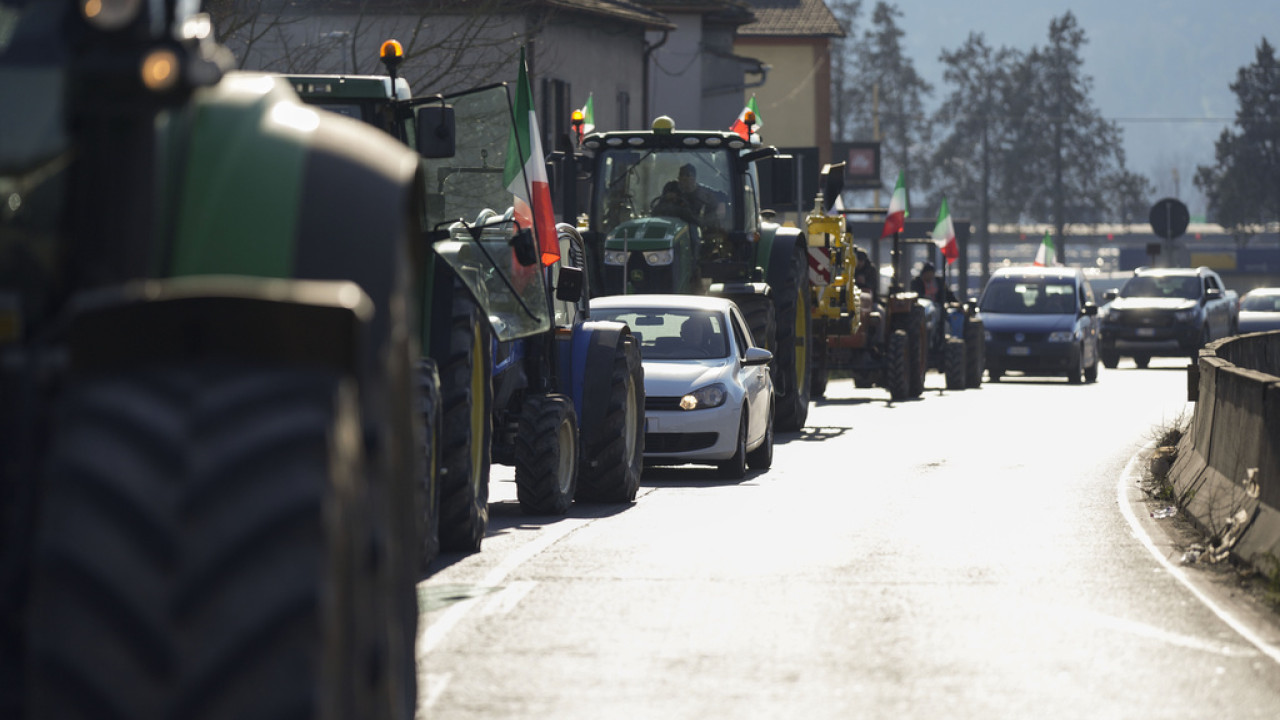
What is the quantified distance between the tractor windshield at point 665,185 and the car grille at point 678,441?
5.81 metres

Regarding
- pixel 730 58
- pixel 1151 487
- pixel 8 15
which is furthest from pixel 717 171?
pixel 730 58

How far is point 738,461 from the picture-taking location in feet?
57.1

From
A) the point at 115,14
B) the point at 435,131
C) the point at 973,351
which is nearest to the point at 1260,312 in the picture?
the point at 973,351

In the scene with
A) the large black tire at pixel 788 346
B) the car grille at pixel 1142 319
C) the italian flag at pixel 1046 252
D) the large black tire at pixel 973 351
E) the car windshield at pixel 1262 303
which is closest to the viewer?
the large black tire at pixel 788 346

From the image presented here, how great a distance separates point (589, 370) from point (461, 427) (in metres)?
3.53

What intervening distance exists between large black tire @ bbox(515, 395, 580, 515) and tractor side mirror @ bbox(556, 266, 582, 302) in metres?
0.99

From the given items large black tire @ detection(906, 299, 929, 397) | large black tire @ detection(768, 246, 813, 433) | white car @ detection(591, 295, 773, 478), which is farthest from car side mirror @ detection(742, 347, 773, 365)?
large black tire @ detection(906, 299, 929, 397)

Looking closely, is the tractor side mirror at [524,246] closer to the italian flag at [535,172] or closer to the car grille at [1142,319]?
the italian flag at [535,172]

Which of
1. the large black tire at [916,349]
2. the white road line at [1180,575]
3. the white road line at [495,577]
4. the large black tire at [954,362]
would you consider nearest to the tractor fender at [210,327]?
the white road line at [495,577]

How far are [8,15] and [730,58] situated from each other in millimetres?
54717

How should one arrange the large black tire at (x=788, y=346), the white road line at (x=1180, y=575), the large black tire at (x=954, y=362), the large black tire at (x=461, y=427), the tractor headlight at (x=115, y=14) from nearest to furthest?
the tractor headlight at (x=115, y=14) < the white road line at (x=1180, y=575) < the large black tire at (x=461, y=427) < the large black tire at (x=788, y=346) < the large black tire at (x=954, y=362)

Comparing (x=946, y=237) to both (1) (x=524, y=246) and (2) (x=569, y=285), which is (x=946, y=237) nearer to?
(2) (x=569, y=285)

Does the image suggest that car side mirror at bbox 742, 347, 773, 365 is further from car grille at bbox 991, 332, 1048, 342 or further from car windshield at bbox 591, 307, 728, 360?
car grille at bbox 991, 332, 1048, 342

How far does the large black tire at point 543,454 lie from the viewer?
45.3ft
